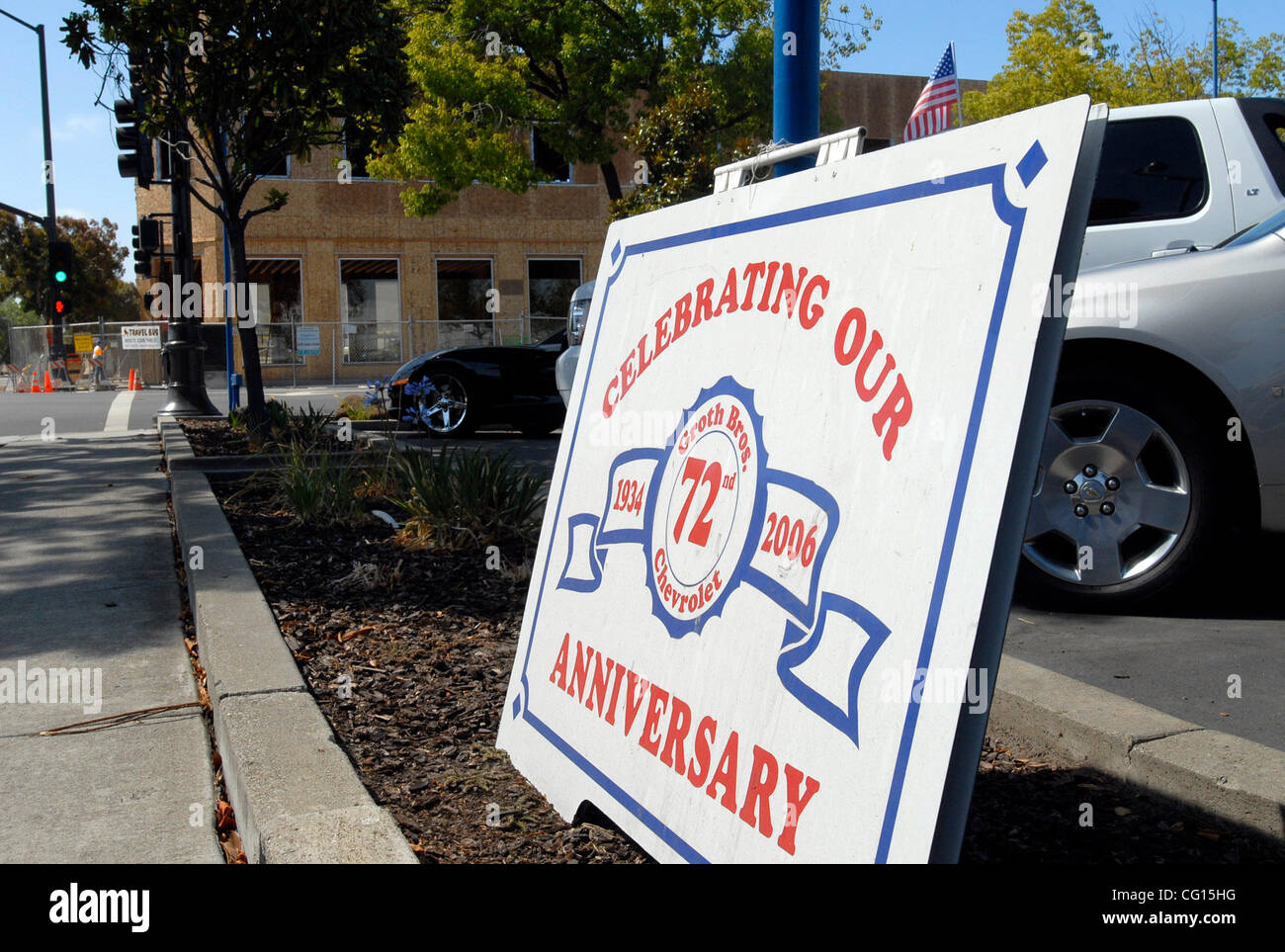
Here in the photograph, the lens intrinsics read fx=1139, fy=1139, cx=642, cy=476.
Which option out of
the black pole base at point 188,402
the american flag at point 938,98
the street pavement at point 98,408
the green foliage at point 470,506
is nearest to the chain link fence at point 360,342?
the street pavement at point 98,408

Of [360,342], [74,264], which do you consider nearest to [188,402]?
[360,342]

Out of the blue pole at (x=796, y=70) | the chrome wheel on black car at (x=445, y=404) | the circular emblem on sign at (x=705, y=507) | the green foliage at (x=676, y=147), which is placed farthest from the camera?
the green foliage at (x=676, y=147)

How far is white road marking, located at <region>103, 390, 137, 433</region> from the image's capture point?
15020mm

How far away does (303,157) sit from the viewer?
1016 centimetres

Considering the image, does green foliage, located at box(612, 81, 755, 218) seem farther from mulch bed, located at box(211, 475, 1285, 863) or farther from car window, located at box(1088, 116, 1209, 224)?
mulch bed, located at box(211, 475, 1285, 863)

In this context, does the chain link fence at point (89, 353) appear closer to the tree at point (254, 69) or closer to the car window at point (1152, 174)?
the tree at point (254, 69)

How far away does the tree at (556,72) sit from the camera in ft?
71.7

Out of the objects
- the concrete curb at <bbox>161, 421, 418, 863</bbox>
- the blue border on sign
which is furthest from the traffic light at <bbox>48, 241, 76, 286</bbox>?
the blue border on sign

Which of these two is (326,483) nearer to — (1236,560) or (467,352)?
(1236,560)

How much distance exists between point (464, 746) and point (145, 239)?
50.1ft

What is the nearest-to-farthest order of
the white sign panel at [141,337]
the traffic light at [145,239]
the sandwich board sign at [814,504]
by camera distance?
the sandwich board sign at [814,504] < the traffic light at [145,239] < the white sign panel at [141,337]

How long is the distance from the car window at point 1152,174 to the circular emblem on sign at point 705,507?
3.67 m

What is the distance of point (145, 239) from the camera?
53.2ft

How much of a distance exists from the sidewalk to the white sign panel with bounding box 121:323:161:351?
76.8 feet
